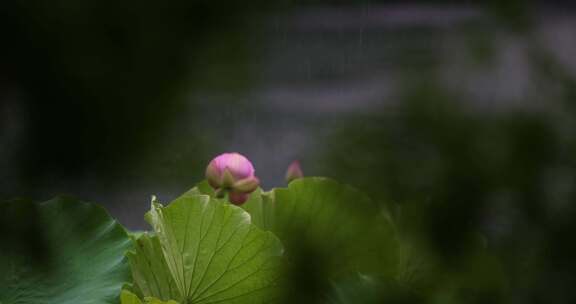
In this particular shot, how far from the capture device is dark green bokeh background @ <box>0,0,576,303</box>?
27cm

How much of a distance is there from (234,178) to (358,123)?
1.52ft

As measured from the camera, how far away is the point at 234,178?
2.45 feet

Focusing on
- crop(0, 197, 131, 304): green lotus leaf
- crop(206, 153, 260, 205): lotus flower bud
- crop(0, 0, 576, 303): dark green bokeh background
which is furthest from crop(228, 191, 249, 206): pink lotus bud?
crop(0, 0, 576, 303): dark green bokeh background

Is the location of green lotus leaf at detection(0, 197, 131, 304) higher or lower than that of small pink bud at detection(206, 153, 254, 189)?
lower

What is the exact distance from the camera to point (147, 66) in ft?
0.90

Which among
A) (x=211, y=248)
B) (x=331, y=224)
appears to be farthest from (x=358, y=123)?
(x=211, y=248)

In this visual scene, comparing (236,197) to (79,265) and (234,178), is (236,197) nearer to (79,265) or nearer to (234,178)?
(234,178)

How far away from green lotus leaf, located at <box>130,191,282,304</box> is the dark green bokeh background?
0.31 meters

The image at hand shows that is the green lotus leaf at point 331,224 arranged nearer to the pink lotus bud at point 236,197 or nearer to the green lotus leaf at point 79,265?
the pink lotus bud at point 236,197

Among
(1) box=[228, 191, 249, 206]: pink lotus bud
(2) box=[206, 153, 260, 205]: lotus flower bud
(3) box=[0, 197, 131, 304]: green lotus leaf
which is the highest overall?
(2) box=[206, 153, 260, 205]: lotus flower bud

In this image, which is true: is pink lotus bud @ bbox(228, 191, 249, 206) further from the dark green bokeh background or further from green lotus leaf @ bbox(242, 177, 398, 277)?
the dark green bokeh background

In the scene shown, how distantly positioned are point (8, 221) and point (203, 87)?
0.10 meters

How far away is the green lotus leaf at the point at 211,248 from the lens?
638 millimetres

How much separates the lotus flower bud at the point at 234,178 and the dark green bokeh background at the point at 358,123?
0.40 metres
